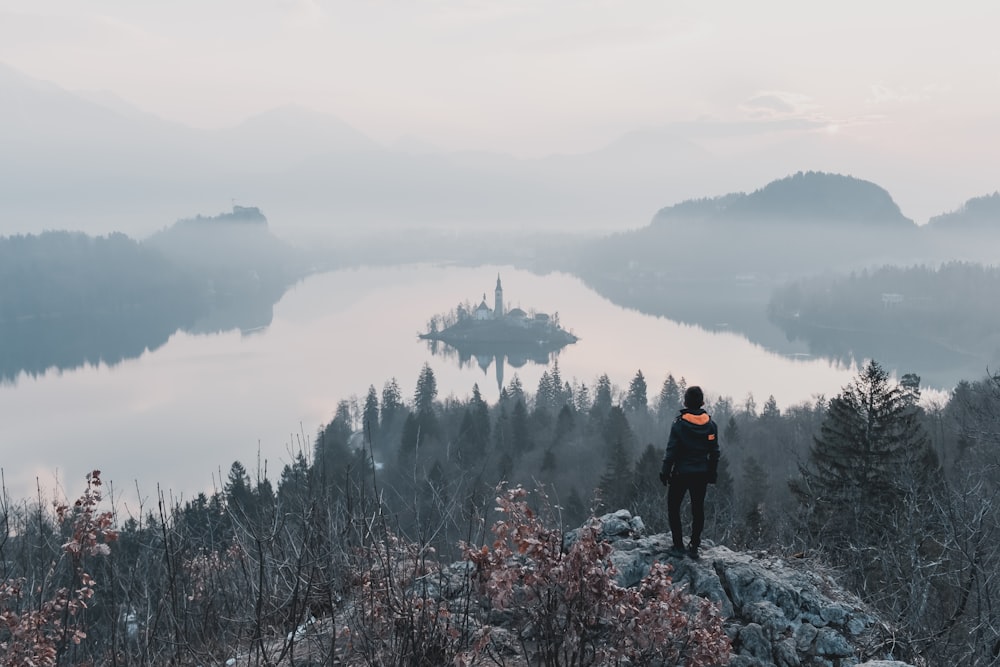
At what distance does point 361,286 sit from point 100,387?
2983 inches

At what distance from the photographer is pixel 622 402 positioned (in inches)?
1866

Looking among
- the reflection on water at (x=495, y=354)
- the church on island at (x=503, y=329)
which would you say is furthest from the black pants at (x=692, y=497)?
the church on island at (x=503, y=329)

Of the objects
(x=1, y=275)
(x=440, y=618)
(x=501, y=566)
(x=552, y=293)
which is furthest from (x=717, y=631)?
(x=1, y=275)

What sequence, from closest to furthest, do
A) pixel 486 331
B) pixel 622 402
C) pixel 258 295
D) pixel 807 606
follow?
1. pixel 807 606
2. pixel 622 402
3. pixel 486 331
4. pixel 258 295

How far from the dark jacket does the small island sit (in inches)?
2825

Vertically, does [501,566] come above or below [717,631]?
above

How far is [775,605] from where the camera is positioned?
5.40m

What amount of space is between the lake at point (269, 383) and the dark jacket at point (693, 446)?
17106 millimetres

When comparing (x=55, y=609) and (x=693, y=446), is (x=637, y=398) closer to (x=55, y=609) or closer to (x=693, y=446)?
(x=693, y=446)

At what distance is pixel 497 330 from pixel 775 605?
8018 centimetres

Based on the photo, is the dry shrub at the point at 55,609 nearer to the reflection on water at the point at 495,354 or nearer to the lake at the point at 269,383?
the lake at the point at 269,383

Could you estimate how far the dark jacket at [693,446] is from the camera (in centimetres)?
545

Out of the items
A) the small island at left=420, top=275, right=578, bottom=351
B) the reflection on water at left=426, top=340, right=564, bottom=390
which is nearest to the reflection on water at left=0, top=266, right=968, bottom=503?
the reflection on water at left=426, top=340, right=564, bottom=390

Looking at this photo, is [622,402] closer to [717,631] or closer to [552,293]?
[717,631]
